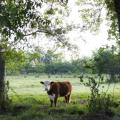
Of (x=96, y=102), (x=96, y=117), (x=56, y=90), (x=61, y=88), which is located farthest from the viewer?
(x=61, y=88)

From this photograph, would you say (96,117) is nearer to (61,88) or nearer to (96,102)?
(96,102)

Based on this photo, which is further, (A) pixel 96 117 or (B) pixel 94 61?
(B) pixel 94 61

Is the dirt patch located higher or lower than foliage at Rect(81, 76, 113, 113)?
lower

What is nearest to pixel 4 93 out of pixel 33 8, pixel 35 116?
pixel 35 116

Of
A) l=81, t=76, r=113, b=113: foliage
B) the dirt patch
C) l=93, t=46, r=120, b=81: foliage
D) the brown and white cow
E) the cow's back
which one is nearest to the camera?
the dirt patch

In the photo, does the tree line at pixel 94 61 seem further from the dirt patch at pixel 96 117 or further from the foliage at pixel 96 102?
the dirt patch at pixel 96 117

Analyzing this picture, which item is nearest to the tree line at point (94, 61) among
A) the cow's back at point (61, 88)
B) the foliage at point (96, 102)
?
the foliage at point (96, 102)

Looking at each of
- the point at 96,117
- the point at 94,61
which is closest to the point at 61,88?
the point at 94,61

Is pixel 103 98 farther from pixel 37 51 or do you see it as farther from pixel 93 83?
pixel 37 51

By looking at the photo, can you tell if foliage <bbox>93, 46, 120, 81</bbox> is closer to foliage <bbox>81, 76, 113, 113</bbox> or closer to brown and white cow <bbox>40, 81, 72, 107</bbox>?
foliage <bbox>81, 76, 113, 113</bbox>

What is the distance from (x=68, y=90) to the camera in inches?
814

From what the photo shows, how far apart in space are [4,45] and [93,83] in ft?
16.1

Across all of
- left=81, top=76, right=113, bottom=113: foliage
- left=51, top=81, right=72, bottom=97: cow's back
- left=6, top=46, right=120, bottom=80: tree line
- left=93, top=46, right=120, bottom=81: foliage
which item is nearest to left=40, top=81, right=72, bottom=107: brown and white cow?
left=51, top=81, right=72, bottom=97: cow's back

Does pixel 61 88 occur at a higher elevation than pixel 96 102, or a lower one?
higher
